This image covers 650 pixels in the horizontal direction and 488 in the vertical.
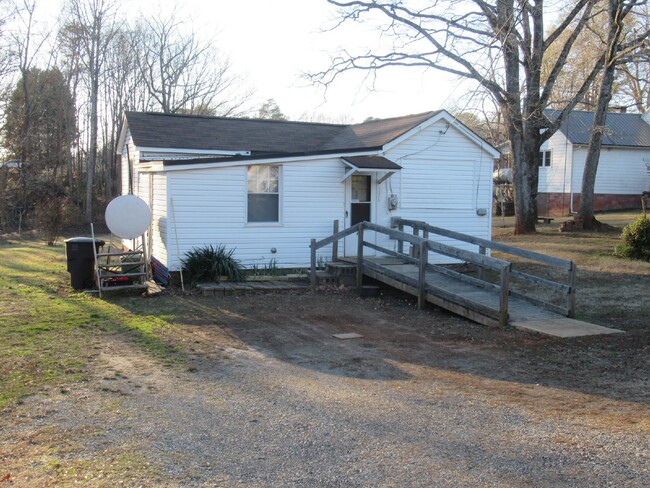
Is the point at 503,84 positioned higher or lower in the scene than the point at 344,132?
higher

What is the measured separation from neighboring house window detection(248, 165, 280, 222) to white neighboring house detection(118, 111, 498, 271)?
2 centimetres

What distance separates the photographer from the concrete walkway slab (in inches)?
356

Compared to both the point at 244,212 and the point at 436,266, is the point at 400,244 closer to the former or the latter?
the point at 436,266

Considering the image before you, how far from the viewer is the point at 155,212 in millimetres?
15078

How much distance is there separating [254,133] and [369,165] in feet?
14.7

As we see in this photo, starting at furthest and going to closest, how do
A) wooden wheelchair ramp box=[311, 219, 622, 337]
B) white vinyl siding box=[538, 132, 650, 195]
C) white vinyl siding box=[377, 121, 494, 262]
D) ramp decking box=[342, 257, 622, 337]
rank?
white vinyl siding box=[538, 132, 650, 195], white vinyl siding box=[377, 121, 494, 262], wooden wheelchair ramp box=[311, 219, 622, 337], ramp decking box=[342, 257, 622, 337]

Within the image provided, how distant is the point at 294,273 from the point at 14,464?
10367 mm

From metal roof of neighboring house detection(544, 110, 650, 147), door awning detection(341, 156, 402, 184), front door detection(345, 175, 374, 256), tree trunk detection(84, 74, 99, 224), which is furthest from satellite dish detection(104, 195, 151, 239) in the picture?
metal roof of neighboring house detection(544, 110, 650, 147)

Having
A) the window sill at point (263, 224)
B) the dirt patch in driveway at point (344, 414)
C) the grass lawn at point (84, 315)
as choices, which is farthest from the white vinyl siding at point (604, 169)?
the dirt patch in driveway at point (344, 414)

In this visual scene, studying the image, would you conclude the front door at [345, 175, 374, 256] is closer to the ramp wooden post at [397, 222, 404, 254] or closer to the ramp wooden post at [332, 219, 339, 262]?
the ramp wooden post at [332, 219, 339, 262]

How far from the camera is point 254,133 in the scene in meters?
17.7

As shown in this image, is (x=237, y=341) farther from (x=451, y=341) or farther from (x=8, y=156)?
(x=8, y=156)

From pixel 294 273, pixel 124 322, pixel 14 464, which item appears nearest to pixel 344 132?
pixel 294 273

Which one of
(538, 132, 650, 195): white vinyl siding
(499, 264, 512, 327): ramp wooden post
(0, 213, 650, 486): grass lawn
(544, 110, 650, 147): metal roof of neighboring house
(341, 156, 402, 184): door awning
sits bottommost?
(0, 213, 650, 486): grass lawn
